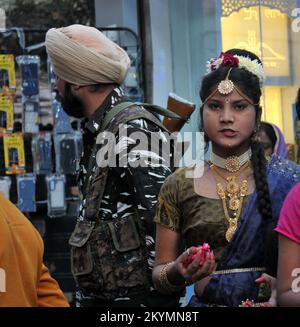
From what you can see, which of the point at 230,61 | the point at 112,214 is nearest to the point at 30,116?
the point at 112,214

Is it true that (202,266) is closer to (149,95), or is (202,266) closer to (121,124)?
(121,124)

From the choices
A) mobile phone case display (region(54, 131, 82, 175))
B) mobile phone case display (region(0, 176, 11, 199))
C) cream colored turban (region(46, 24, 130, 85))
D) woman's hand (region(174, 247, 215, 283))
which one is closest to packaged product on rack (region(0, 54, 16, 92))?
mobile phone case display (region(54, 131, 82, 175))

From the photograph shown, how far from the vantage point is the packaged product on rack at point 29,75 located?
5629 millimetres

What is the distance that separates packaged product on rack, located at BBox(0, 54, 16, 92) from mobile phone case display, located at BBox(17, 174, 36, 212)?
73 centimetres

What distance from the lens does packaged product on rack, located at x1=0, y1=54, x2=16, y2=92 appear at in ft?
18.3

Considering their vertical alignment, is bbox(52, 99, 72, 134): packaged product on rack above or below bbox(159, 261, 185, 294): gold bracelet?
above

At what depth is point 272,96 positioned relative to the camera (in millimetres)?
5762

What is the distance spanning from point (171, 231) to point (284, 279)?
1.46 ft

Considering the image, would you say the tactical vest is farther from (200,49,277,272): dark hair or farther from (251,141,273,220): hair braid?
(251,141,273,220): hair braid

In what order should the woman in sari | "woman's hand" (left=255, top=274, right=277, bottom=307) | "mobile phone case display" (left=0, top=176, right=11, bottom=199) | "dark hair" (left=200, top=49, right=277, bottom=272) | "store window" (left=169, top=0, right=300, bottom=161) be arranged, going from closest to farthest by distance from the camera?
"woman's hand" (left=255, top=274, right=277, bottom=307), the woman in sari, "dark hair" (left=200, top=49, right=277, bottom=272), "mobile phone case display" (left=0, top=176, right=11, bottom=199), "store window" (left=169, top=0, right=300, bottom=161)

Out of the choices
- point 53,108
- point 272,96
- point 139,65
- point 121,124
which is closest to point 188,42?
point 139,65

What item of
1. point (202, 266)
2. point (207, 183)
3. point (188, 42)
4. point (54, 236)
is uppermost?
point (188, 42)

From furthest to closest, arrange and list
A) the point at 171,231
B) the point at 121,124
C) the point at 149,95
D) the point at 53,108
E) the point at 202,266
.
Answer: the point at 149,95 → the point at 53,108 → the point at 121,124 → the point at 171,231 → the point at 202,266

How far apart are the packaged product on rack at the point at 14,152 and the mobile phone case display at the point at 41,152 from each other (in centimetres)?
11
